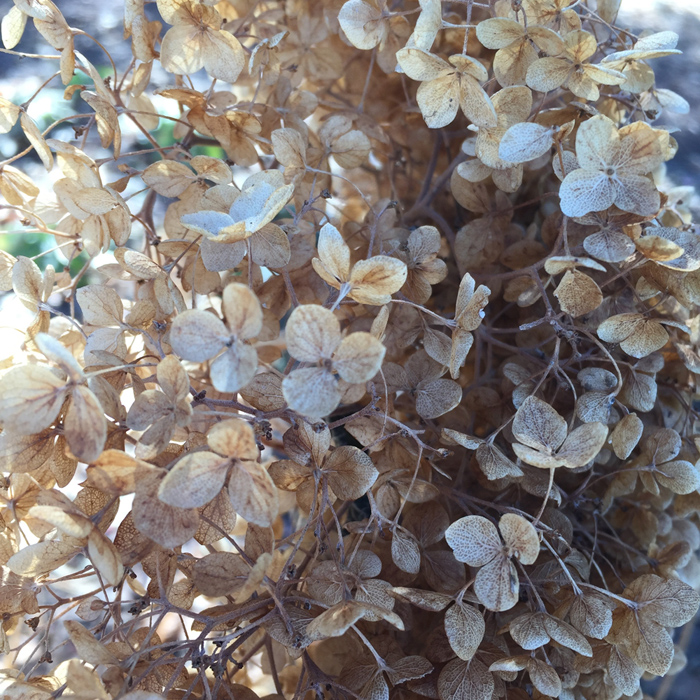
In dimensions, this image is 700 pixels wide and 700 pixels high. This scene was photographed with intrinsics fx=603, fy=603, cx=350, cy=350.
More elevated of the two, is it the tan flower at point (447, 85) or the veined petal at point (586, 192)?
the tan flower at point (447, 85)

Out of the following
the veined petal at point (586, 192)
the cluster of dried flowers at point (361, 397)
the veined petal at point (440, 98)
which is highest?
the veined petal at point (440, 98)

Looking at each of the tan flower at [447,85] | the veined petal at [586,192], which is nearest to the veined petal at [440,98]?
the tan flower at [447,85]

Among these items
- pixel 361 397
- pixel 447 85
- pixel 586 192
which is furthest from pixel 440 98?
pixel 361 397

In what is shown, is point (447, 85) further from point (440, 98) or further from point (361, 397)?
point (361, 397)

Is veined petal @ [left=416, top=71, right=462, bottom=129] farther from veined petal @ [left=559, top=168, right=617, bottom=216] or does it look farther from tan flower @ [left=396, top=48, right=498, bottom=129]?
veined petal @ [left=559, top=168, right=617, bottom=216]

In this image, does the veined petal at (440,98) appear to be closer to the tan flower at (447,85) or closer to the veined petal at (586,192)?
the tan flower at (447,85)

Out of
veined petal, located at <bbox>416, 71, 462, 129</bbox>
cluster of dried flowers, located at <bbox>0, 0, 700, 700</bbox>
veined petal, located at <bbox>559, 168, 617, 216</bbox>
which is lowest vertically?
cluster of dried flowers, located at <bbox>0, 0, 700, 700</bbox>

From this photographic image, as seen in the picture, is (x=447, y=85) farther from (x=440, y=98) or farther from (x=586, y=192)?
(x=586, y=192)

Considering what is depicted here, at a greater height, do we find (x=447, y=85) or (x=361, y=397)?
(x=447, y=85)

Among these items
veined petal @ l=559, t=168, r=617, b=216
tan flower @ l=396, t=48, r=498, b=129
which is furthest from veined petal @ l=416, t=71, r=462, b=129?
veined petal @ l=559, t=168, r=617, b=216
